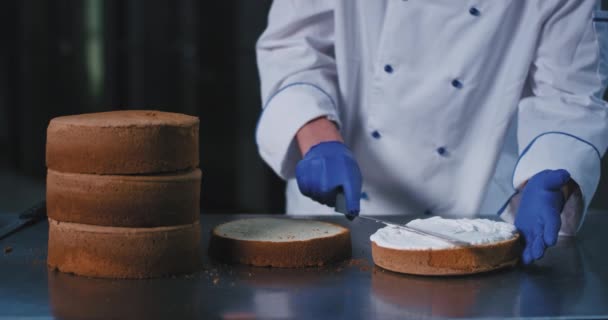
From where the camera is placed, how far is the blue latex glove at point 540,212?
1.50 m

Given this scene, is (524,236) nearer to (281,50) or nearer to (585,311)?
(585,311)

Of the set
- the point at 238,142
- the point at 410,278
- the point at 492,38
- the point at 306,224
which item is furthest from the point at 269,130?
the point at 238,142

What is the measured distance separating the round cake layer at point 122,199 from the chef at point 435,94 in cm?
54

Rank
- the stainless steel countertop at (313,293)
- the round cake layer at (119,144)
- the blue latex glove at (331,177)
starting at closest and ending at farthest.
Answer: the stainless steel countertop at (313,293) → the round cake layer at (119,144) → the blue latex glove at (331,177)

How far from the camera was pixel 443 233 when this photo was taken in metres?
1.52

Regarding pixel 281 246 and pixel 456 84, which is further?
pixel 456 84

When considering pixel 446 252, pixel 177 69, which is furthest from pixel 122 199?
pixel 177 69

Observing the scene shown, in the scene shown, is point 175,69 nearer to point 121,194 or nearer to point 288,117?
point 288,117

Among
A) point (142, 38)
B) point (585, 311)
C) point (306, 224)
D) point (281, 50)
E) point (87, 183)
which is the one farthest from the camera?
point (142, 38)

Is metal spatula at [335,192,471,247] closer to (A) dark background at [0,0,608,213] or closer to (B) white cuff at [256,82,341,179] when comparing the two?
(B) white cuff at [256,82,341,179]

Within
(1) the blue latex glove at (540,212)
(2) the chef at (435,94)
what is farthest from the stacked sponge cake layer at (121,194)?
(1) the blue latex glove at (540,212)

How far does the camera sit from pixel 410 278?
142 cm

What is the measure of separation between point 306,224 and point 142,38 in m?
2.78

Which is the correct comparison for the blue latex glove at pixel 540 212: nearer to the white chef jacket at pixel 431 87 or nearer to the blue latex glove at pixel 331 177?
the white chef jacket at pixel 431 87
